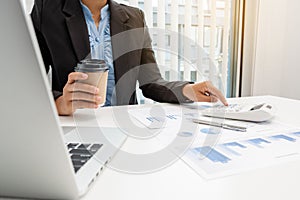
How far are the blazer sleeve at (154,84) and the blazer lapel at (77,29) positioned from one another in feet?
0.95

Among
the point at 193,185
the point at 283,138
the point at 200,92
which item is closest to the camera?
the point at 193,185

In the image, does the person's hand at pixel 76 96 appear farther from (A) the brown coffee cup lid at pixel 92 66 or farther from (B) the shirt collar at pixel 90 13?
(B) the shirt collar at pixel 90 13

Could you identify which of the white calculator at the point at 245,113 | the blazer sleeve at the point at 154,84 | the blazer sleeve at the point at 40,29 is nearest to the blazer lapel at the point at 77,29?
the blazer sleeve at the point at 40,29

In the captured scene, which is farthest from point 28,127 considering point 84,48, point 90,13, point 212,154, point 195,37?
point 195,37

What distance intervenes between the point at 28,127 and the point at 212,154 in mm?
347

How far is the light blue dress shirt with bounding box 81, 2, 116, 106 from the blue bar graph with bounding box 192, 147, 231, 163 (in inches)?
27.7

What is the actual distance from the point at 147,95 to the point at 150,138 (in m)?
0.61

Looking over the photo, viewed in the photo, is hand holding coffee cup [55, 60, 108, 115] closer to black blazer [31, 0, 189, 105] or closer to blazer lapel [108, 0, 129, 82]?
black blazer [31, 0, 189, 105]

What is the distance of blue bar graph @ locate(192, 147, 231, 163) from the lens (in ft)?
1.63

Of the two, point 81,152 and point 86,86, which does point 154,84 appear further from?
point 81,152

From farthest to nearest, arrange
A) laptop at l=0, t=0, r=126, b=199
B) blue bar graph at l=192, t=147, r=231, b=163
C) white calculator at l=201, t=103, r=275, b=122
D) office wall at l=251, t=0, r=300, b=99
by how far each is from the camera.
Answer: office wall at l=251, t=0, r=300, b=99 < white calculator at l=201, t=103, r=275, b=122 < blue bar graph at l=192, t=147, r=231, b=163 < laptop at l=0, t=0, r=126, b=199

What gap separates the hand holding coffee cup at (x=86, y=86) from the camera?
0.69 m

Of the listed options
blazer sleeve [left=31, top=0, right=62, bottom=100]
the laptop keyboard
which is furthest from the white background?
the laptop keyboard

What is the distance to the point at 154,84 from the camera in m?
1.20
